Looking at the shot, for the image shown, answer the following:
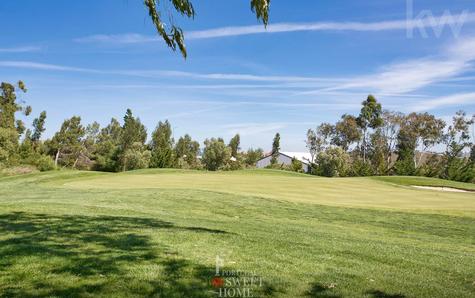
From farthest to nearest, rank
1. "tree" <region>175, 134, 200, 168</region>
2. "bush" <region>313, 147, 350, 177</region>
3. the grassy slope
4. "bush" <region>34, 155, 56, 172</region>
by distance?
"tree" <region>175, 134, 200, 168</region> → "bush" <region>313, 147, 350, 177</region> → "bush" <region>34, 155, 56, 172</region> → the grassy slope

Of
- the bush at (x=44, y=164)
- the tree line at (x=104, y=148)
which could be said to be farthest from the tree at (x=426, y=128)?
the bush at (x=44, y=164)

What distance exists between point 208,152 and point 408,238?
204 ft

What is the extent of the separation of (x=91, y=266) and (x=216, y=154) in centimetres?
6798

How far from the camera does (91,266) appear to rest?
6.29m

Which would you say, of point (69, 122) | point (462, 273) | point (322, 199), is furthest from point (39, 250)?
point (69, 122)

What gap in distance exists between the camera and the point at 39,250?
23.4ft

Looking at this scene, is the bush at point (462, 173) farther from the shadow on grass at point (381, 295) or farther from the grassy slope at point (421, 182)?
the shadow on grass at point (381, 295)

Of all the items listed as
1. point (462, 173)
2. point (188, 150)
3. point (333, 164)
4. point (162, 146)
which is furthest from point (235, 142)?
point (462, 173)

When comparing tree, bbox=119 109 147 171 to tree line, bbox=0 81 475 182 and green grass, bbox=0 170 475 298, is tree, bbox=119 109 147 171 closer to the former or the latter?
tree line, bbox=0 81 475 182

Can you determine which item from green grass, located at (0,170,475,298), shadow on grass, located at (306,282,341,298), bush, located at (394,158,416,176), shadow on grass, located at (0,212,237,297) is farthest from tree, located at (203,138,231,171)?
shadow on grass, located at (306,282,341,298)

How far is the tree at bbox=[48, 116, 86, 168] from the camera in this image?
2975 inches

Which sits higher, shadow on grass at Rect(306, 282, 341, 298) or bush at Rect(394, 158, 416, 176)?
bush at Rect(394, 158, 416, 176)

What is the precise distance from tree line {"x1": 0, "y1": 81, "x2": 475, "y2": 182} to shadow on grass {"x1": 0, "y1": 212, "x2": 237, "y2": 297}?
49.8 metres

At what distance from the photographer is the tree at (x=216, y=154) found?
74.1m
